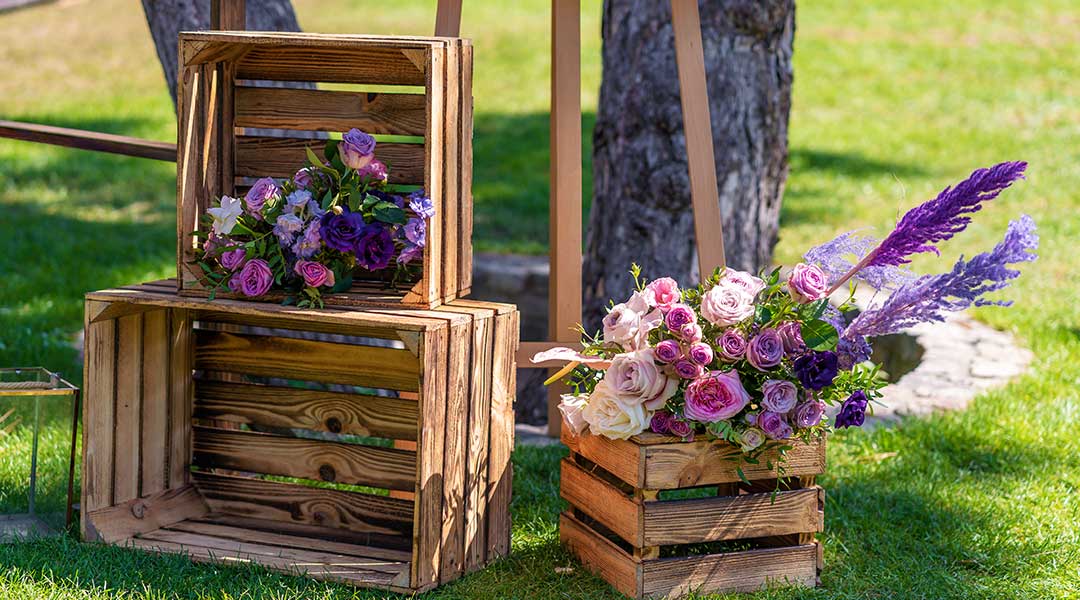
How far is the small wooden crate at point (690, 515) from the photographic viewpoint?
9.18 ft

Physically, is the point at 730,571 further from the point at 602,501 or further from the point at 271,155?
the point at 271,155

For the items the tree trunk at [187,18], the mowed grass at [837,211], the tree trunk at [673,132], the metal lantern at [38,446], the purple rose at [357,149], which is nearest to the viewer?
the purple rose at [357,149]

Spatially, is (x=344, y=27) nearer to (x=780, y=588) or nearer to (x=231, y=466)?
(x=231, y=466)

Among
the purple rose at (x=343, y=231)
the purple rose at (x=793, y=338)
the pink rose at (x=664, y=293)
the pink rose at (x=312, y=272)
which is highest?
the purple rose at (x=343, y=231)

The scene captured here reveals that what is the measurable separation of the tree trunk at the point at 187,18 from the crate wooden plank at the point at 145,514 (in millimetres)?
1601

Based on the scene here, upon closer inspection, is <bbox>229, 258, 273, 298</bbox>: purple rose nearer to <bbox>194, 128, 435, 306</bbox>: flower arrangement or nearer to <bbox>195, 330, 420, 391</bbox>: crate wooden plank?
<bbox>194, 128, 435, 306</bbox>: flower arrangement

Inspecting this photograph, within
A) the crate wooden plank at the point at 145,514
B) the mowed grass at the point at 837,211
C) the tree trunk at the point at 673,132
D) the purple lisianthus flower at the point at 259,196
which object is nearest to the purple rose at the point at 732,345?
the mowed grass at the point at 837,211

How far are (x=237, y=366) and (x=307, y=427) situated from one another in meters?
0.29

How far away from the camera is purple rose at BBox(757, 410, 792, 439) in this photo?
8.91 feet

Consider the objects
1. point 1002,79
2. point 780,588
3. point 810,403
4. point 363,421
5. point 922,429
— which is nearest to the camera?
point 810,403

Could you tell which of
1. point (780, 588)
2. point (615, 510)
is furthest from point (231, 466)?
point (780, 588)

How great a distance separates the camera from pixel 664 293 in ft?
9.34

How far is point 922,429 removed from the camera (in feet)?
13.3

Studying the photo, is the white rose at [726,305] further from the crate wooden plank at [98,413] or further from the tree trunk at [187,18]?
the tree trunk at [187,18]
